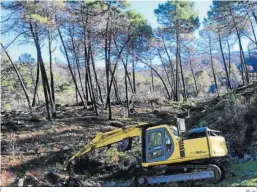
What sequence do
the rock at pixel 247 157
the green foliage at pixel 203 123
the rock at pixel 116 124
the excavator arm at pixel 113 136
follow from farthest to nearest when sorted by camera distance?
the rock at pixel 116 124 < the green foliage at pixel 203 123 < the rock at pixel 247 157 < the excavator arm at pixel 113 136

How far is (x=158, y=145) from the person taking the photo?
6.20 meters

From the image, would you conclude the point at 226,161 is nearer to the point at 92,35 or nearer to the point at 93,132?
the point at 93,132

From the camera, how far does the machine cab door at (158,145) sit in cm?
609

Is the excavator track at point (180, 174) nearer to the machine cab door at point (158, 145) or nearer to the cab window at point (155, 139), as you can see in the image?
the machine cab door at point (158, 145)

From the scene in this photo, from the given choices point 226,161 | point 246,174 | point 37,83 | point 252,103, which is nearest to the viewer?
point 246,174

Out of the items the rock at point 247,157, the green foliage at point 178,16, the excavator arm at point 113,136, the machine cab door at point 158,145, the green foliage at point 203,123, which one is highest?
the green foliage at point 178,16

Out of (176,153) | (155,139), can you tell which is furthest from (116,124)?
(176,153)

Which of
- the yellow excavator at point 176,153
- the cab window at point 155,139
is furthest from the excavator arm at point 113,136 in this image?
the cab window at point 155,139

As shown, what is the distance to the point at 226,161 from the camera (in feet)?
22.1

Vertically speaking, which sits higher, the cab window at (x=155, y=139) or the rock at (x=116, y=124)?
the rock at (x=116, y=124)

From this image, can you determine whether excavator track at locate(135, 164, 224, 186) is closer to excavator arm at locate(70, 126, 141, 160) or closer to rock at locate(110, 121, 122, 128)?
excavator arm at locate(70, 126, 141, 160)
